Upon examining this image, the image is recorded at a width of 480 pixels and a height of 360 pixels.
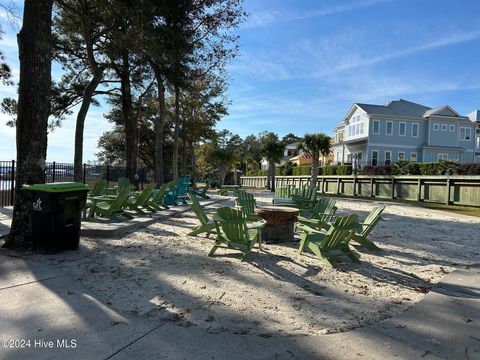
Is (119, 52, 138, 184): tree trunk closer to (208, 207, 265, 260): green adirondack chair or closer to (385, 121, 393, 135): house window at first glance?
(208, 207, 265, 260): green adirondack chair

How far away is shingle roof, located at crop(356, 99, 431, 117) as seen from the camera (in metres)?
46.8

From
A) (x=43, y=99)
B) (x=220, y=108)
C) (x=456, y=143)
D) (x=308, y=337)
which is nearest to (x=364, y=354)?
(x=308, y=337)

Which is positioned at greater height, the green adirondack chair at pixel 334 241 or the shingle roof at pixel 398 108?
the shingle roof at pixel 398 108

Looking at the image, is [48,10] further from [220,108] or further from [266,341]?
[220,108]

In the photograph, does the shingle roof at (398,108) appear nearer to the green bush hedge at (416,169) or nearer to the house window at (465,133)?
the house window at (465,133)

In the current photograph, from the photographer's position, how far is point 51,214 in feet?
22.0

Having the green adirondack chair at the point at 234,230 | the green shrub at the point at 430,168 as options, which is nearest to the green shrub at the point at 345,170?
the green shrub at the point at 430,168

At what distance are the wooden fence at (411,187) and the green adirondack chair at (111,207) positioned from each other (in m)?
20.7

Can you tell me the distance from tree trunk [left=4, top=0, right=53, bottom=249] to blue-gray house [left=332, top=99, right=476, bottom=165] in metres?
42.1

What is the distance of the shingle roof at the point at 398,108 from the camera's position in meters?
46.8

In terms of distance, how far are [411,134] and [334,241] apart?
44.3 m

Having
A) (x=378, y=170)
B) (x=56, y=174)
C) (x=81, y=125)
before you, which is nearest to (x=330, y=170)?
(x=378, y=170)

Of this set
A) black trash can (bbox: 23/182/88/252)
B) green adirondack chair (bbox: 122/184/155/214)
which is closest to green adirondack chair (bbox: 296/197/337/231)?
black trash can (bbox: 23/182/88/252)

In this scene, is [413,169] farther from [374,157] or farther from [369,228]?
[369,228]
